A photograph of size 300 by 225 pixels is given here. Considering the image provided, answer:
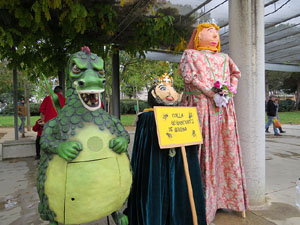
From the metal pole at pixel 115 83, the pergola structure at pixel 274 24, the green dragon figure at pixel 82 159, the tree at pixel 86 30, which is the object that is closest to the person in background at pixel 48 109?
the tree at pixel 86 30

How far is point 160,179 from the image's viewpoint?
6.32ft

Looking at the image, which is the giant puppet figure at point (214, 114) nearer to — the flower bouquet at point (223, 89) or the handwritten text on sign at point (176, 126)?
the flower bouquet at point (223, 89)

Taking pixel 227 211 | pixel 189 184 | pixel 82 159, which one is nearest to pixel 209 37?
pixel 189 184

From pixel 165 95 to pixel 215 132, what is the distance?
728 mm

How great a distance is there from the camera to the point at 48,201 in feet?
4.81

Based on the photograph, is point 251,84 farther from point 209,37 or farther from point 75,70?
point 75,70

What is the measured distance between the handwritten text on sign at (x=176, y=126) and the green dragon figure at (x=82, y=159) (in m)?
0.38

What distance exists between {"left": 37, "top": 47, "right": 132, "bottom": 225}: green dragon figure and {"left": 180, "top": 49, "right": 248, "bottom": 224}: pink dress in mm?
998

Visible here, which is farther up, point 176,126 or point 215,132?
point 176,126

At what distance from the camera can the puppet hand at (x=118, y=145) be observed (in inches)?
59.6

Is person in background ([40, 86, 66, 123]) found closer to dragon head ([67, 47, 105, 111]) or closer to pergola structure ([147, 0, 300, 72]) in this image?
pergola structure ([147, 0, 300, 72])

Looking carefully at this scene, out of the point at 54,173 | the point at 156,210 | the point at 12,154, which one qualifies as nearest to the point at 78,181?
the point at 54,173

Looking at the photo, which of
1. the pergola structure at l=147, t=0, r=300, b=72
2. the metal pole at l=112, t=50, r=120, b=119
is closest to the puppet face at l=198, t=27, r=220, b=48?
the pergola structure at l=147, t=0, r=300, b=72

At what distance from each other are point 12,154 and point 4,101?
95.5 feet
